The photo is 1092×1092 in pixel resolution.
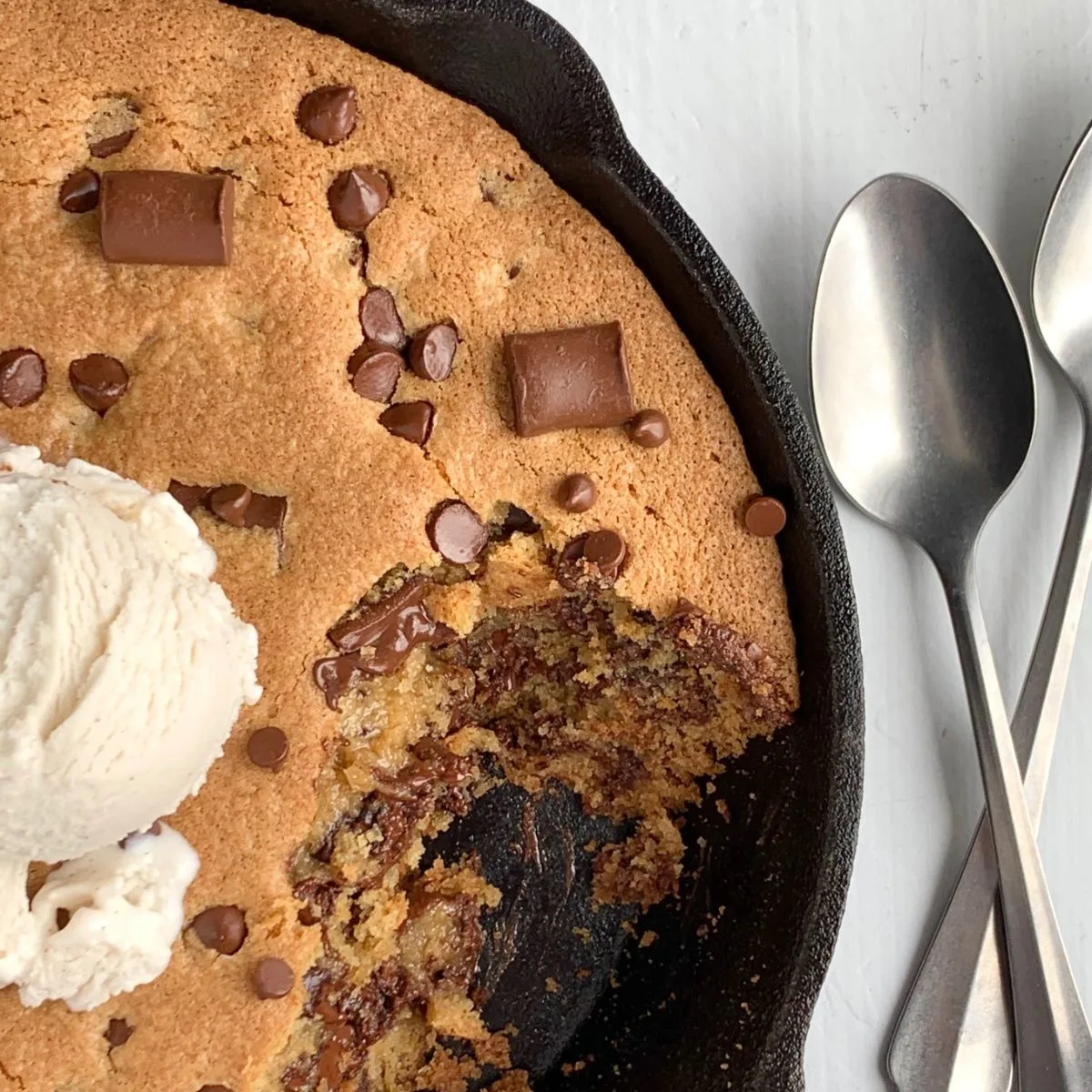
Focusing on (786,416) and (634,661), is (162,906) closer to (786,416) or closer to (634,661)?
(634,661)

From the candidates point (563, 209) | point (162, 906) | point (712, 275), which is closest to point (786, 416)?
point (712, 275)

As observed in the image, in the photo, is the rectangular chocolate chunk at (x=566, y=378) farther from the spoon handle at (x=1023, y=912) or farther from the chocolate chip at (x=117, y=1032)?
the chocolate chip at (x=117, y=1032)

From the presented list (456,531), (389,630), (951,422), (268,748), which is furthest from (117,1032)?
(951,422)

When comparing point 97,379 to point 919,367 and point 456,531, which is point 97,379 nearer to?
point 456,531

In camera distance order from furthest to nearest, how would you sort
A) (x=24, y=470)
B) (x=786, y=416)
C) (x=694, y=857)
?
(x=694, y=857) < (x=786, y=416) < (x=24, y=470)

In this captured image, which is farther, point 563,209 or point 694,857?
point 694,857

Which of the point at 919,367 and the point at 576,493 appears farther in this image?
the point at 919,367
